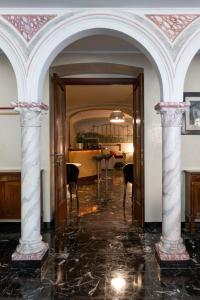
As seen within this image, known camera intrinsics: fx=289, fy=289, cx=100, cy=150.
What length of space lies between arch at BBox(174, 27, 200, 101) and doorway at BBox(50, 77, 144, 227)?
131cm

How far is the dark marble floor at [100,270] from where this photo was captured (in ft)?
9.67

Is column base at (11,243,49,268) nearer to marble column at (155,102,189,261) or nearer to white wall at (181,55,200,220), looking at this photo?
marble column at (155,102,189,261)

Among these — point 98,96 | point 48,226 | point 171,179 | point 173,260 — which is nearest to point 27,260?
point 48,226

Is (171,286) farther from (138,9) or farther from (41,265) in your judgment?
(138,9)

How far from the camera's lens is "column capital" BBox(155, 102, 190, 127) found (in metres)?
3.60

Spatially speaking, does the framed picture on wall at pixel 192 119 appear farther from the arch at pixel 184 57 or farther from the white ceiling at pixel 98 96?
the white ceiling at pixel 98 96

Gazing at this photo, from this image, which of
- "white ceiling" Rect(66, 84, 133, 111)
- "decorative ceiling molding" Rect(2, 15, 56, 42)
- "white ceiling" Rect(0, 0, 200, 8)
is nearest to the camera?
"white ceiling" Rect(0, 0, 200, 8)

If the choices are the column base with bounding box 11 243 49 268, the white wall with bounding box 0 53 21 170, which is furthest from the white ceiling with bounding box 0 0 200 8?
the column base with bounding box 11 243 49 268

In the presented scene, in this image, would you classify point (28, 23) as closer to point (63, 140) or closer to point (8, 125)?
point (8, 125)

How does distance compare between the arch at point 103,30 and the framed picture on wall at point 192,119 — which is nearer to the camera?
the arch at point 103,30

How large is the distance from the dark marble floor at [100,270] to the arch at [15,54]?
214cm

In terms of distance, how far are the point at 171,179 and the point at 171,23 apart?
6.43 ft

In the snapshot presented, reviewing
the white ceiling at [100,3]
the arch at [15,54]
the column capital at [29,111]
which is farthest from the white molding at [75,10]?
the column capital at [29,111]

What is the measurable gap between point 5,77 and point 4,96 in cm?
34
